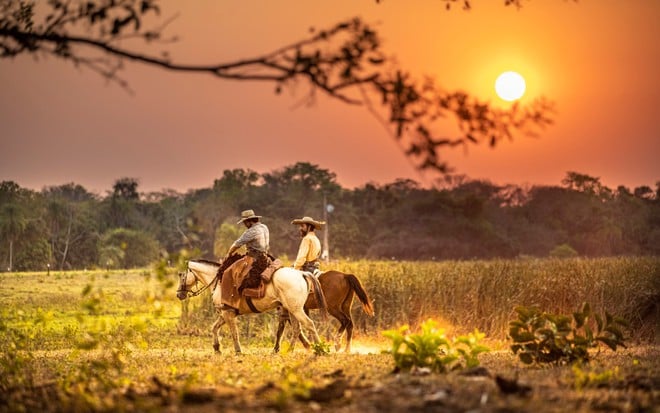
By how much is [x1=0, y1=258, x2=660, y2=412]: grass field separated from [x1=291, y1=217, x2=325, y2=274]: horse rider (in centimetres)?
303

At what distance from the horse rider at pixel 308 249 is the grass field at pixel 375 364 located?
303 cm

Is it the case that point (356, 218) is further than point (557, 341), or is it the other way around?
point (356, 218)

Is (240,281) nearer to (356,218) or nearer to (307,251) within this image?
(307,251)

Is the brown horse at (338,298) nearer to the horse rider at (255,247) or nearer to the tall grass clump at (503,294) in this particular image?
the horse rider at (255,247)

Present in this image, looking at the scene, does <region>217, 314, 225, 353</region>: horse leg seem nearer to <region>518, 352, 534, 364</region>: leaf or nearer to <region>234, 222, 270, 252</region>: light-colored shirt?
<region>234, 222, 270, 252</region>: light-colored shirt

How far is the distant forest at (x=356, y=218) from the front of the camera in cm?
7806

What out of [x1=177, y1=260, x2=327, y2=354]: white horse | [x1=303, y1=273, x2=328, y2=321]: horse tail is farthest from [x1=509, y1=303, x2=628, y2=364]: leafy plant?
[x1=303, y1=273, x2=328, y2=321]: horse tail

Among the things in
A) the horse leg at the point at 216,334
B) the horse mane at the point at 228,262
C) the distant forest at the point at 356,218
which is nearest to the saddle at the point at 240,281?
the horse mane at the point at 228,262

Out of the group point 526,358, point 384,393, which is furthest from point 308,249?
point 384,393

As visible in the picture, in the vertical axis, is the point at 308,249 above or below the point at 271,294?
above

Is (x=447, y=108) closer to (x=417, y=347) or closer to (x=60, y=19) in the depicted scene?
(x=417, y=347)

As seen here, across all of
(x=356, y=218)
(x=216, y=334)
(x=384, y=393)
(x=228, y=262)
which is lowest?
(x=384, y=393)

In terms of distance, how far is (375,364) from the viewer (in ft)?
42.6

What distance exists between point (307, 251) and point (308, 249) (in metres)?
0.04
